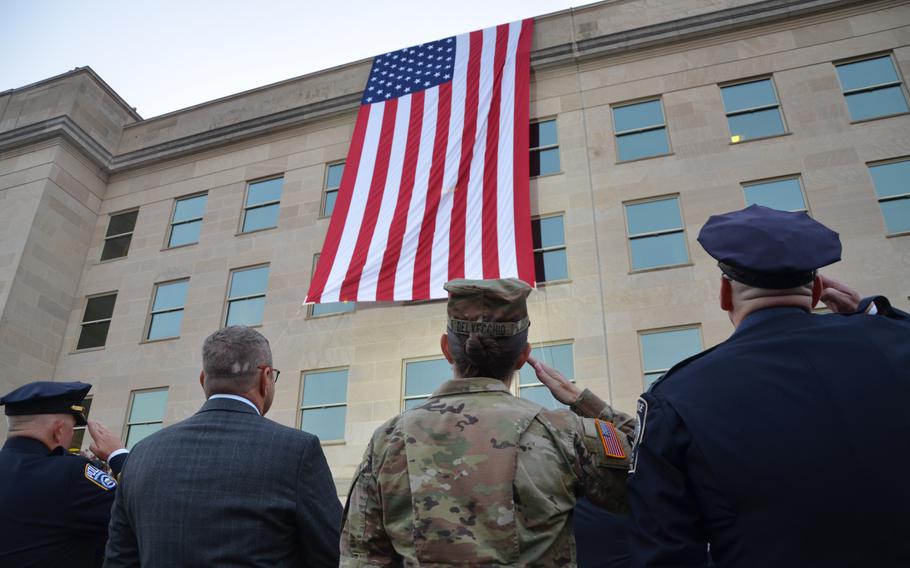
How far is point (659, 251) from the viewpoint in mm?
13555

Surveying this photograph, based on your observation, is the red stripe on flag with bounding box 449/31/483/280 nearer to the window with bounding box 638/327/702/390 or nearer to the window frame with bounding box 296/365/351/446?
the window frame with bounding box 296/365/351/446

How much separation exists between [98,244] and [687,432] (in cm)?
2138

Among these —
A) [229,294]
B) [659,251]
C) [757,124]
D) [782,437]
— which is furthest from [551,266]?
[782,437]

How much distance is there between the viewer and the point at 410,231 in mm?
13414

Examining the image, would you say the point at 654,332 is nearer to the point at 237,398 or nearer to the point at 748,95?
the point at 748,95

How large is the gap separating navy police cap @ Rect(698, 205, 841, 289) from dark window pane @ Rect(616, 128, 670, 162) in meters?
13.3

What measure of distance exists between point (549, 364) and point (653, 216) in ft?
13.9

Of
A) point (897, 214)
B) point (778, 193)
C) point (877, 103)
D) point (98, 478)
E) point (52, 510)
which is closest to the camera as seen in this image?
point (52, 510)

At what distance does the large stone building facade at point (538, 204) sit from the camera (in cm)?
1295

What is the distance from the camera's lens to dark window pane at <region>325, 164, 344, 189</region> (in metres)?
17.3

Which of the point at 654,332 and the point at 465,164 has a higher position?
the point at 465,164

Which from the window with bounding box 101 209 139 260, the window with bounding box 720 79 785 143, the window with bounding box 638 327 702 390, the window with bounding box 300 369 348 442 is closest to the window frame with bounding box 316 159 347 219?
the window with bounding box 300 369 348 442

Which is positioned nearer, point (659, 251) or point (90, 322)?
point (659, 251)

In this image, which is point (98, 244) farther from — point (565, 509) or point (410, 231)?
point (565, 509)
